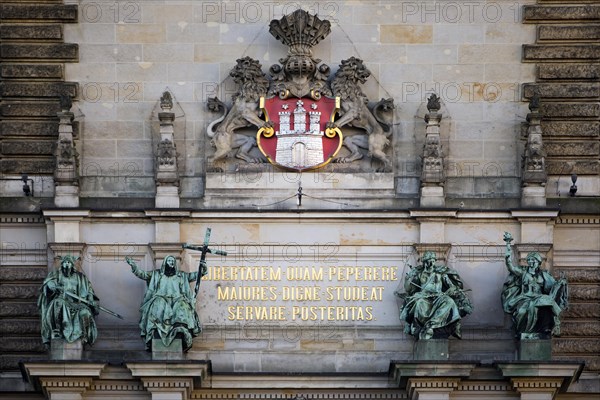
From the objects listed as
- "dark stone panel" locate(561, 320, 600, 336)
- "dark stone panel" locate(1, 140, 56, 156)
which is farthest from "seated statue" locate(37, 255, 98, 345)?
"dark stone panel" locate(561, 320, 600, 336)

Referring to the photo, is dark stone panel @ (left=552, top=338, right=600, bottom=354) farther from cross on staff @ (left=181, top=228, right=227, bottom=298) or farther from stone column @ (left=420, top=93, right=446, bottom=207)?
cross on staff @ (left=181, top=228, right=227, bottom=298)

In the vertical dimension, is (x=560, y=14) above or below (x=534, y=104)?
above

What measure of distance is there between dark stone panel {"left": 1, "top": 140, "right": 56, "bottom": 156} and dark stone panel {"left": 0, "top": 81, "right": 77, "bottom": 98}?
28.1 inches

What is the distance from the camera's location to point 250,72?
3881 centimetres

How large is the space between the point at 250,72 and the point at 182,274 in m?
A: 3.32

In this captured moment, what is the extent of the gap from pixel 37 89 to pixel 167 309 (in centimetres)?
414

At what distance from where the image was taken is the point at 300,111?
38719 millimetres

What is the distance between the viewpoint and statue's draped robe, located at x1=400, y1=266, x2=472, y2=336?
37.2m

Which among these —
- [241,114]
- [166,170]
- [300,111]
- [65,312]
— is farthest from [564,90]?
[65,312]

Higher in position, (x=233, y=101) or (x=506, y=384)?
(x=233, y=101)

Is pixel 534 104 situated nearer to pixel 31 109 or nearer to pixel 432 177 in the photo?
pixel 432 177

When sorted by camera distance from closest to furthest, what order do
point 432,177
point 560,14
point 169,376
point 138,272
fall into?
point 169,376 < point 138,272 < point 432,177 < point 560,14

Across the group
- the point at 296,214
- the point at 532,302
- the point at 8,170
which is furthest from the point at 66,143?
the point at 532,302

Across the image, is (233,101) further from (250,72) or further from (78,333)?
(78,333)
